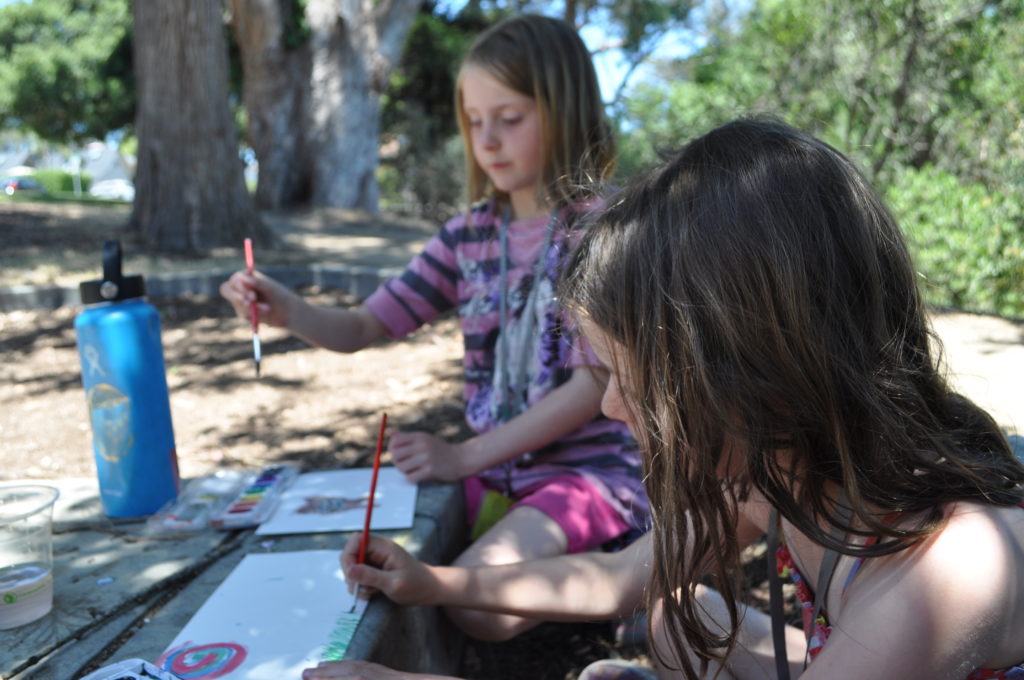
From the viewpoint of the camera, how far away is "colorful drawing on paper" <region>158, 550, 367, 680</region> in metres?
1.39

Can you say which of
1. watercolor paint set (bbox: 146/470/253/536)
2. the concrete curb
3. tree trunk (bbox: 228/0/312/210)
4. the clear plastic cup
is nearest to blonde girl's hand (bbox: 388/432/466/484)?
watercolor paint set (bbox: 146/470/253/536)

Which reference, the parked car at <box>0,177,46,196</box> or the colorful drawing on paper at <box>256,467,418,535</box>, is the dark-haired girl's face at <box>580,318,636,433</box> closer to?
the colorful drawing on paper at <box>256,467,418,535</box>

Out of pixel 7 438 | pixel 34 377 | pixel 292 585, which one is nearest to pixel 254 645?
pixel 292 585

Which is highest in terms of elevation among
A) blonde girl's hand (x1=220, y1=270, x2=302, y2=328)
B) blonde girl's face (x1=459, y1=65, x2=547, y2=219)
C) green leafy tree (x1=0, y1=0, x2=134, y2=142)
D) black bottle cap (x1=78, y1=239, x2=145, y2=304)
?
green leafy tree (x1=0, y1=0, x2=134, y2=142)

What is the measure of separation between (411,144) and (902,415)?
44.6 ft

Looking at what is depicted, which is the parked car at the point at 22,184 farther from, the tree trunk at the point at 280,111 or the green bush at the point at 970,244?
the green bush at the point at 970,244

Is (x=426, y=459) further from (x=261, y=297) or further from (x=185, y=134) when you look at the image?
(x=185, y=134)

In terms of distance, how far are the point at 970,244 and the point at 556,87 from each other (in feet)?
13.2

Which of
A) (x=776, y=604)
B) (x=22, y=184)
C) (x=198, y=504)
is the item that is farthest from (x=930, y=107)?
(x=22, y=184)

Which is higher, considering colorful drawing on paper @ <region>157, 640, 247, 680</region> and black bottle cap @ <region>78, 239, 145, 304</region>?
black bottle cap @ <region>78, 239, 145, 304</region>

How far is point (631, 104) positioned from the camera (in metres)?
14.9

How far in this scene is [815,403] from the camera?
109 cm

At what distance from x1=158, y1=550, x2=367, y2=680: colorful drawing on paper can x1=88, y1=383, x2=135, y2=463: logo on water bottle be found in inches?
14.7

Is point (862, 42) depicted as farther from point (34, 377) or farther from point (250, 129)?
point (250, 129)
